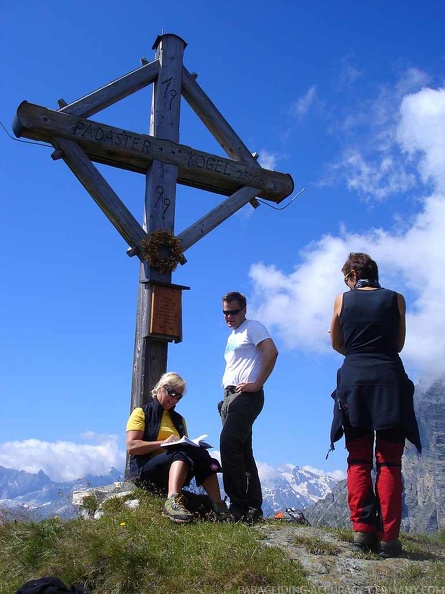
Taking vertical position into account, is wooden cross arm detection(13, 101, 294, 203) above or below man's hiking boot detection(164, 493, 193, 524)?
above

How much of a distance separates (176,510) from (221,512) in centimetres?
57

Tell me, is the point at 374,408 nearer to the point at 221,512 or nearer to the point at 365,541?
the point at 365,541

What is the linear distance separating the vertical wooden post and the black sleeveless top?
2.80 meters

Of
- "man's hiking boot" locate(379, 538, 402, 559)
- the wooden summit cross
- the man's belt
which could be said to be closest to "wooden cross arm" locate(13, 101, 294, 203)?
the wooden summit cross

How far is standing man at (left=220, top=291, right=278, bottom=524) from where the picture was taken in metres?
6.23

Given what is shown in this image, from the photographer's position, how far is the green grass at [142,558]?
14.0 feet

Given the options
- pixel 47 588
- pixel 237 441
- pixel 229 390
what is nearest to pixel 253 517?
pixel 237 441

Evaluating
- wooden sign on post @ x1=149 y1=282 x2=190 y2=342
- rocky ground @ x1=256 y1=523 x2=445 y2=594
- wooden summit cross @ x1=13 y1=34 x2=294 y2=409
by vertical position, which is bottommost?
rocky ground @ x1=256 y1=523 x2=445 y2=594

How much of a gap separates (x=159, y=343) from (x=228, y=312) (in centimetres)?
136

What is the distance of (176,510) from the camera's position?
5.61 meters

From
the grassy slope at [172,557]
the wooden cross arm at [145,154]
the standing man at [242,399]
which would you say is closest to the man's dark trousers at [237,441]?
the standing man at [242,399]

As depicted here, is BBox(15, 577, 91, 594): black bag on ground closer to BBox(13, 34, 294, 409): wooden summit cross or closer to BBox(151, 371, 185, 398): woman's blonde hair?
BBox(151, 371, 185, 398): woman's blonde hair

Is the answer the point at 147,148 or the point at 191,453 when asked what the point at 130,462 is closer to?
the point at 191,453

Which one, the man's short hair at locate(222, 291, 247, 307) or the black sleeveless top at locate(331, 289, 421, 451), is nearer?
the black sleeveless top at locate(331, 289, 421, 451)
